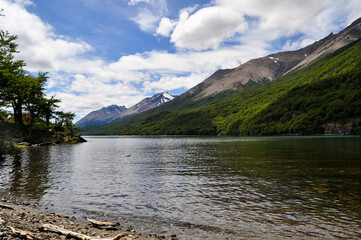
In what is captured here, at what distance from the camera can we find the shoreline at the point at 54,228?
35.0 feet

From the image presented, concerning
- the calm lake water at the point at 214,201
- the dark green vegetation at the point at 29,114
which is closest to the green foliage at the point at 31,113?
the dark green vegetation at the point at 29,114

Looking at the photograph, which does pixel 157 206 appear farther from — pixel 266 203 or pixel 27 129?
pixel 27 129

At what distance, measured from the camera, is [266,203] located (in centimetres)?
1750

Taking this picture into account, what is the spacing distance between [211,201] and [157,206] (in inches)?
176

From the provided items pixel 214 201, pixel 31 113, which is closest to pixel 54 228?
pixel 214 201

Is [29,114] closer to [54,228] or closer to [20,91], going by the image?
[20,91]

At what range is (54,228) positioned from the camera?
11734mm

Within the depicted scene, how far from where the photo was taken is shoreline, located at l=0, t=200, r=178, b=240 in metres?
10.7

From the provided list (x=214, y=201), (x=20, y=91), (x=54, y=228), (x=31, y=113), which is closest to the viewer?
(x=54, y=228)

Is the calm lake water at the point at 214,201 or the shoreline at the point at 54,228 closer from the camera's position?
the shoreline at the point at 54,228

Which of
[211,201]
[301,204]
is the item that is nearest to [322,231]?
[301,204]

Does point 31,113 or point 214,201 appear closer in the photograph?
point 214,201

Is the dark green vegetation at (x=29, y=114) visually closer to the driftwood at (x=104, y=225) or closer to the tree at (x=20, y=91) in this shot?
the tree at (x=20, y=91)

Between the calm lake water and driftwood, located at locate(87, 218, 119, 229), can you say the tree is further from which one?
driftwood, located at locate(87, 218, 119, 229)
